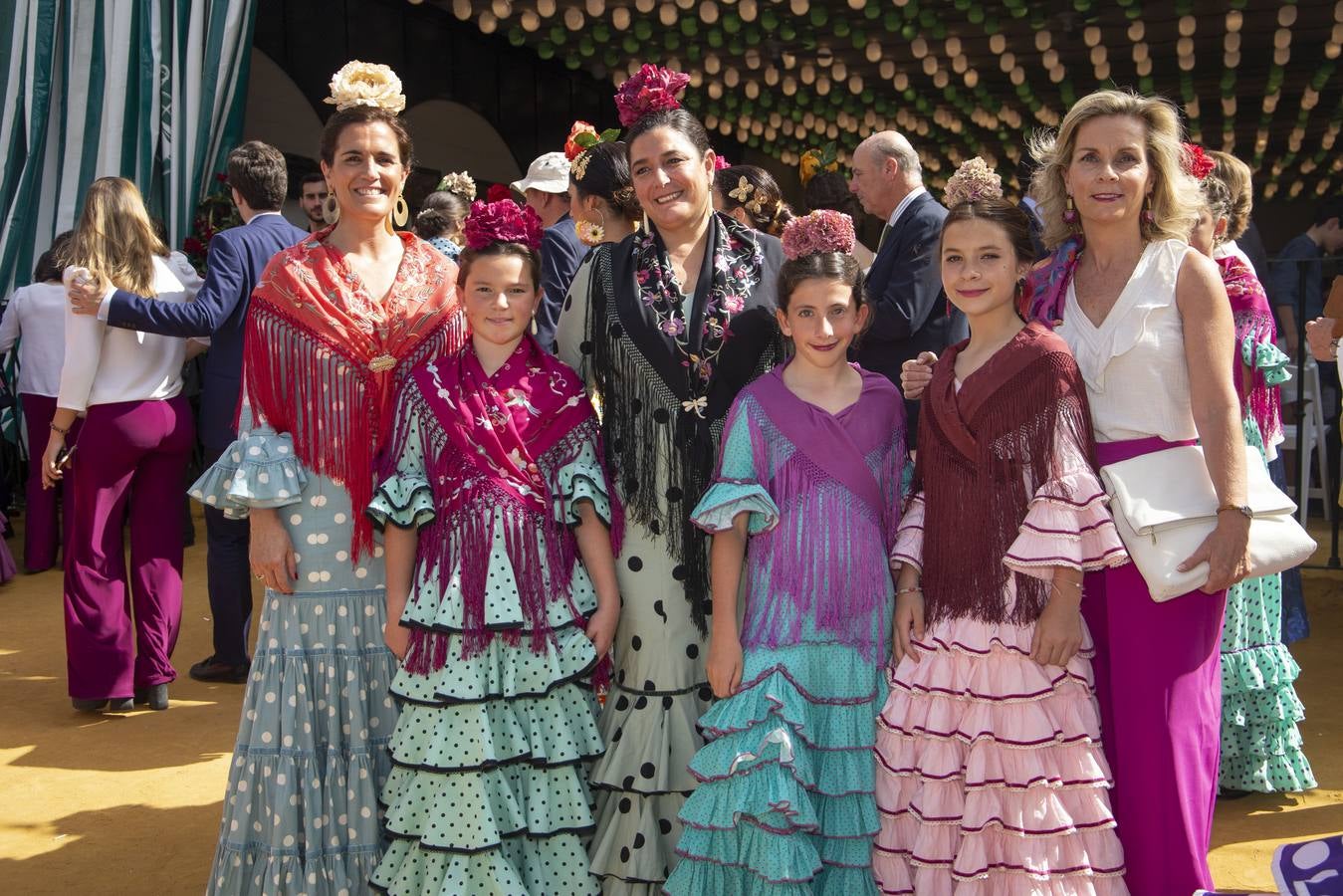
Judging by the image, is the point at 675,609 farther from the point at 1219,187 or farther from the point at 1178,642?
the point at 1219,187

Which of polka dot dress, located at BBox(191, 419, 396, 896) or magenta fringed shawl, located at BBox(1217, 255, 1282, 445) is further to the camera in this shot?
magenta fringed shawl, located at BBox(1217, 255, 1282, 445)

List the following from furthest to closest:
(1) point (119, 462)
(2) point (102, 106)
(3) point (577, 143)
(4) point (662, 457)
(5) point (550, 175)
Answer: (2) point (102, 106) < (5) point (550, 175) < (1) point (119, 462) < (3) point (577, 143) < (4) point (662, 457)

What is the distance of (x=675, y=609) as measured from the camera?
304cm

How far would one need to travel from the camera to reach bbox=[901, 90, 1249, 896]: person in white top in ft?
8.65

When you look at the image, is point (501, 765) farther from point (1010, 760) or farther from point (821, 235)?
point (821, 235)

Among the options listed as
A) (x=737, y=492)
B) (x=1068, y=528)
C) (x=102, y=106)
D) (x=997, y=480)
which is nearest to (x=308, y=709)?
(x=737, y=492)

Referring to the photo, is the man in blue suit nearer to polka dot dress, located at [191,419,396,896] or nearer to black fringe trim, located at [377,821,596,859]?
polka dot dress, located at [191,419,396,896]

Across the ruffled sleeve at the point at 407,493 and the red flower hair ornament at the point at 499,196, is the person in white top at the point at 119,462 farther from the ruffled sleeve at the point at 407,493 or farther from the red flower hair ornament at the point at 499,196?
the ruffled sleeve at the point at 407,493

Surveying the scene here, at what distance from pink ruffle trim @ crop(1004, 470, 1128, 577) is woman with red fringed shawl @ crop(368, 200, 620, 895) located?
986mm

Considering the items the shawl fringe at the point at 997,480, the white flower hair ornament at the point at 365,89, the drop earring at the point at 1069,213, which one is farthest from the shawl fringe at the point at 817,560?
the white flower hair ornament at the point at 365,89

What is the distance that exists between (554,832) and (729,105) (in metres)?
11.0

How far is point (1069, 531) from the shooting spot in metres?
2.59

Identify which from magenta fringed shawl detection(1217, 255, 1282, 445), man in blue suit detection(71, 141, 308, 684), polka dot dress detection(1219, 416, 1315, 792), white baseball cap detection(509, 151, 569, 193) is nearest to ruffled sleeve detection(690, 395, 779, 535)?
magenta fringed shawl detection(1217, 255, 1282, 445)

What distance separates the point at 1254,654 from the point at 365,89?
3234 millimetres
